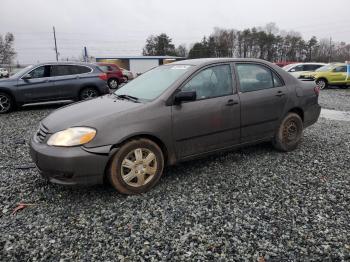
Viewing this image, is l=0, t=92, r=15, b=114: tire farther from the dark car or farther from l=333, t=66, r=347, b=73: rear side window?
l=333, t=66, r=347, b=73: rear side window

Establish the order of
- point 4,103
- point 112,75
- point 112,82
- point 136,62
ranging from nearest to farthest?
point 4,103, point 112,75, point 112,82, point 136,62

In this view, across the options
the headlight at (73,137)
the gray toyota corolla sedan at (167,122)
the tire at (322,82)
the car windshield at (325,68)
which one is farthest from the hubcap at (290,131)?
the car windshield at (325,68)

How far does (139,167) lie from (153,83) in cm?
132

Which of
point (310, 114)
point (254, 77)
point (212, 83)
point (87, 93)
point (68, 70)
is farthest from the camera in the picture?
point (87, 93)

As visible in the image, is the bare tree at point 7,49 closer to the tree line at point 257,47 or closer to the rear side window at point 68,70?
the tree line at point 257,47

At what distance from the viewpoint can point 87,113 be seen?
12.0 ft

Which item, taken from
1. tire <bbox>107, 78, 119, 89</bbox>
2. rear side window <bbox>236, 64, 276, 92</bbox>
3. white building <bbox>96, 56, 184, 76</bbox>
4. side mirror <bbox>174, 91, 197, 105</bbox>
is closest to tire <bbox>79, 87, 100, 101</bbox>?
rear side window <bbox>236, 64, 276, 92</bbox>

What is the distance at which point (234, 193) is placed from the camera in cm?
369

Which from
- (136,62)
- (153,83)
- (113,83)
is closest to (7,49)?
(136,62)

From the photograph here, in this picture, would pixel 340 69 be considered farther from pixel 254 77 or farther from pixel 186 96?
pixel 186 96

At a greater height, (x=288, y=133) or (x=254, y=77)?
(x=254, y=77)

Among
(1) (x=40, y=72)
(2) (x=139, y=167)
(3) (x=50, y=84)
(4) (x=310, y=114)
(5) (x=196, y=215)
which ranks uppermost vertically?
(1) (x=40, y=72)

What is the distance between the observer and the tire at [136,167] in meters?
3.46

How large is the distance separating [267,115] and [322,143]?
173 centimetres
